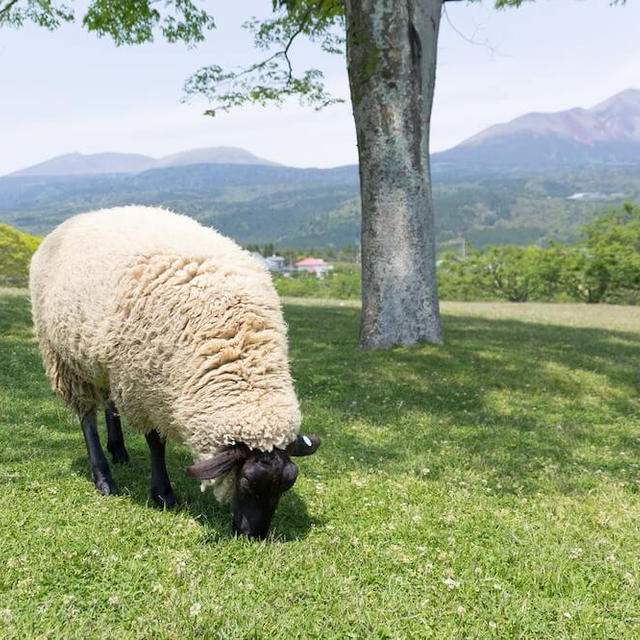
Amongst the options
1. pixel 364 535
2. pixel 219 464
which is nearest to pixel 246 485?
pixel 219 464

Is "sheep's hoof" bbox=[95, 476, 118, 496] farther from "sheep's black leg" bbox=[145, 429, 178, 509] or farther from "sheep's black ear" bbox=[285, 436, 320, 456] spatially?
"sheep's black ear" bbox=[285, 436, 320, 456]

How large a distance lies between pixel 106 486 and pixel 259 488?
84.7 inches

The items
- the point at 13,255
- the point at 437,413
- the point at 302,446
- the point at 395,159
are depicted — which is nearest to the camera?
the point at 302,446

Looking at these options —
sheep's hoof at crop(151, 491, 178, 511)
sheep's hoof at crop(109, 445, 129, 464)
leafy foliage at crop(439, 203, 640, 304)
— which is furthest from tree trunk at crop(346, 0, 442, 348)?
leafy foliage at crop(439, 203, 640, 304)

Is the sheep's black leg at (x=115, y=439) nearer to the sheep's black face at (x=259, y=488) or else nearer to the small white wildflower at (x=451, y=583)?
the sheep's black face at (x=259, y=488)

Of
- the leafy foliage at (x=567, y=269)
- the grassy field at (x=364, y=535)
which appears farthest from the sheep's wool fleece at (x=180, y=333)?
the leafy foliage at (x=567, y=269)

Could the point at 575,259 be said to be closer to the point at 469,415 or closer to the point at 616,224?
the point at 616,224

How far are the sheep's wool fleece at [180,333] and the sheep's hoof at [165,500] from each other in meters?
0.63

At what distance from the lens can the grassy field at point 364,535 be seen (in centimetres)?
395

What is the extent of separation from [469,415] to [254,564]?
18.4ft

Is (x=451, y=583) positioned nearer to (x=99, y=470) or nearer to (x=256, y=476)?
(x=256, y=476)

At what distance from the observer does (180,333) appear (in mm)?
5371

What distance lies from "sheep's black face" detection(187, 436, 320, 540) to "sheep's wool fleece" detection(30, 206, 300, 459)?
0.10 m

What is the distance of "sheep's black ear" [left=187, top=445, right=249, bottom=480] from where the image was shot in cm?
461
